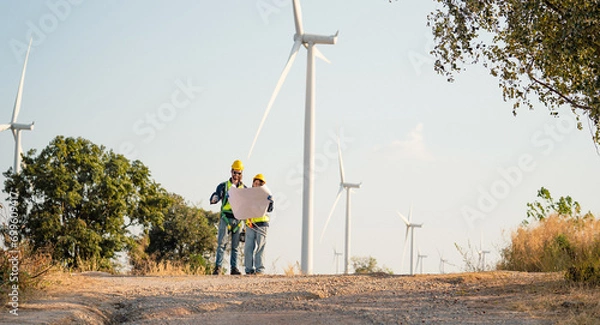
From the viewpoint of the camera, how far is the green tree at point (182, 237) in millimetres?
42906

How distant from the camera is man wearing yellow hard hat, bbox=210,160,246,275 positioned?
1955 centimetres

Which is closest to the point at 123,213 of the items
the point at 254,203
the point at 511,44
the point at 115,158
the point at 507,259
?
the point at 115,158

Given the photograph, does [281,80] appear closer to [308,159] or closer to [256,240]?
[308,159]

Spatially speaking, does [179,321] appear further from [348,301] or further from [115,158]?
[115,158]

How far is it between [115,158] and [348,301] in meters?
29.9

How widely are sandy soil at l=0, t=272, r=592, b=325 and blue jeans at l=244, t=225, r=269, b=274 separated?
3.35 metres

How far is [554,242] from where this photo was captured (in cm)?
1736

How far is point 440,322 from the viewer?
10.8 m

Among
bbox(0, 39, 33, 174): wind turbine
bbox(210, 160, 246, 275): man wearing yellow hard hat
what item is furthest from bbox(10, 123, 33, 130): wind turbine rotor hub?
bbox(210, 160, 246, 275): man wearing yellow hard hat

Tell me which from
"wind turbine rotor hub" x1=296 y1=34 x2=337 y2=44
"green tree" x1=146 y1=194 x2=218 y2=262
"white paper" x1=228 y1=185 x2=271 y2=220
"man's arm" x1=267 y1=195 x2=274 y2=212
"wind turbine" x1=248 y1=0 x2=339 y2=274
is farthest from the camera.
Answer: "green tree" x1=146 y1=194 x2=218 y2=262

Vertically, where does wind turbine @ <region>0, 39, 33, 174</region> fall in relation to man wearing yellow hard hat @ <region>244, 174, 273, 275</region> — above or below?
above

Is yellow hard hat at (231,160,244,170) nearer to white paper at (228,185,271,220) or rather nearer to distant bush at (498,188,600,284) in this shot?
white paper at (228,185,271,220)

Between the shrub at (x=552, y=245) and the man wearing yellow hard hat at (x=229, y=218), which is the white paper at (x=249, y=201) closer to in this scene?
the man wearing yellow hard hat at (x=229, y=218)

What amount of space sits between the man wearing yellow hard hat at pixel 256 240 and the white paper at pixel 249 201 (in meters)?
0.30
